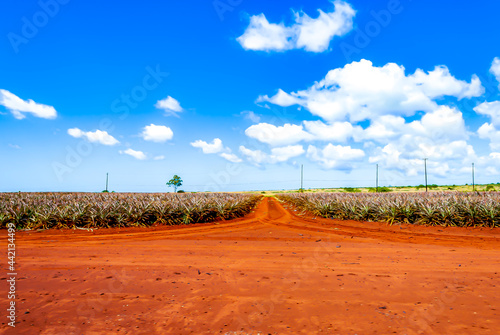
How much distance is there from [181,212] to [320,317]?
10.0m

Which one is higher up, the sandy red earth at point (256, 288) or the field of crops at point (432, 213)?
the field of crops at point (432, 213)

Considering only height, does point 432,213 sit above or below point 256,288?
above

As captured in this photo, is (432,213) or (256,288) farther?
(432,213)

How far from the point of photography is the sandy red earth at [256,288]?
2847 millimetres

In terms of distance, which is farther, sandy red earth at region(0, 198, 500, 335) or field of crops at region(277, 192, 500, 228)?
field of crops at region(277, 192, 500, 228)

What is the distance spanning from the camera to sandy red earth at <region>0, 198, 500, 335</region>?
112 inches

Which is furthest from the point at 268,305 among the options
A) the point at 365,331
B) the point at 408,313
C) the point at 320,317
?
the point at 408,313

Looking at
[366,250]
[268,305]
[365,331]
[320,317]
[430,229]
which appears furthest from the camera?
[430,229]

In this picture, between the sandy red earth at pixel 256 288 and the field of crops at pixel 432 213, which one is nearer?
the sandy red earth at pixel 256 288

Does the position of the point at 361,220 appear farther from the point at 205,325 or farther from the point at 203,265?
the point at 205,325

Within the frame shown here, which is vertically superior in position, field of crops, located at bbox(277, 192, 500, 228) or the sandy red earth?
field of crops, located at bbox(277, 192, 500, 228)

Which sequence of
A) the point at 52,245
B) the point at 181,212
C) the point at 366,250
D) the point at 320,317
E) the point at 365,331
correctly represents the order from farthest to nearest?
the point at 181,212 → the point at 52,245 → the point at 366,250 → the point at 320,317 → the point at 365,331

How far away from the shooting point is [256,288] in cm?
387

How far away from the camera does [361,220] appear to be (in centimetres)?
1257
